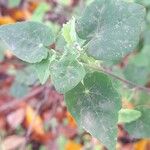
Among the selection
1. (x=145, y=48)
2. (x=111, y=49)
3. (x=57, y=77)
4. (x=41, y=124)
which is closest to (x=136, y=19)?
(x=111, y=49)

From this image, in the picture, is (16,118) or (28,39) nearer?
(28,39)

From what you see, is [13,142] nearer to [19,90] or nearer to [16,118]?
[16,118]

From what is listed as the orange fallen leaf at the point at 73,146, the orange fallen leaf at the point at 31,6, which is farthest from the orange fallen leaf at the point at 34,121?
the orange fallen leaf at the point at 31,6

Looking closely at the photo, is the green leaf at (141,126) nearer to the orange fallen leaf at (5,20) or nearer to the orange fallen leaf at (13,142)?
the orange fallen leaf at (13,142)

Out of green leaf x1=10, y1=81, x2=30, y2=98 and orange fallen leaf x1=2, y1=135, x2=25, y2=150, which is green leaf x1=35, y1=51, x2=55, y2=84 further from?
orange fallen leaf x1=2, y1=135, x2=25, y2=150

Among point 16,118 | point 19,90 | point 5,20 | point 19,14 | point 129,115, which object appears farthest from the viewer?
point 19,14

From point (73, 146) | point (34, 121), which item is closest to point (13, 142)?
point (34, 121)
